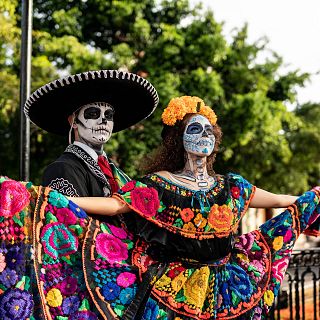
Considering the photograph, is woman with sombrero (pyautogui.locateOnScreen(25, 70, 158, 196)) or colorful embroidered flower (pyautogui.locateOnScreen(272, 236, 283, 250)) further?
colorful embroidered flower (pyautogui.locateOnScreen(272, 236, 283, 250))

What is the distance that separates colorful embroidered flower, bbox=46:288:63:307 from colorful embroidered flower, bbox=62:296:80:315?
0.10 ft

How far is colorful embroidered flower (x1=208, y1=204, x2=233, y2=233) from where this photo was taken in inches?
131

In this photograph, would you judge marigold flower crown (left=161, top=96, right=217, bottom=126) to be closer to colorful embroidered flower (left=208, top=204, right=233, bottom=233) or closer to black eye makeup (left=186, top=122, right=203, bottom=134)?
black eye makeup (left=186, top=122, right=203, bottom=134)

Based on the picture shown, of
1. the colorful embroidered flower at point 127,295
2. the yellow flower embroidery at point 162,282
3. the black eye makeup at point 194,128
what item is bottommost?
the colorful embroidered flower at point 127,295

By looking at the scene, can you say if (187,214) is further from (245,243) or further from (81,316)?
(81,316)

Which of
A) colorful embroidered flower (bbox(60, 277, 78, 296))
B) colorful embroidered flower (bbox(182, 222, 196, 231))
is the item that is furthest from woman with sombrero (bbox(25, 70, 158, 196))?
colorful embroidered flower (bbox(182, 222, 196, 231))

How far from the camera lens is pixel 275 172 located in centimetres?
1862

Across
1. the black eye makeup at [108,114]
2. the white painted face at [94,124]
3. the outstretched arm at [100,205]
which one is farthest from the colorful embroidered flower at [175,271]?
the black eye makeup at [108,114]

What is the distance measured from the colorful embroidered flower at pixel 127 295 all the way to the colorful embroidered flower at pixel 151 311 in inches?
3.9

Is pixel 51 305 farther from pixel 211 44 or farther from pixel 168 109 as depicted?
pixel 211 44

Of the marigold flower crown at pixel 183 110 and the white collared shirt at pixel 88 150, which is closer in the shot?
the marigold flower crown at pixel 183 110

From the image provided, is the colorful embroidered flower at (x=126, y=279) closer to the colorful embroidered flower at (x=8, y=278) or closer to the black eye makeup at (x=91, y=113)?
the colorful embroidered flower at (x=8, y=278)

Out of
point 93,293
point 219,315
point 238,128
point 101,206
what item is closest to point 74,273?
point 93,293

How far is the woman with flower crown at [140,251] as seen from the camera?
10.4ft
